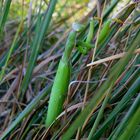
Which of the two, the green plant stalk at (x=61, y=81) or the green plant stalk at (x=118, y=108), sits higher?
the green plant stalk at (x=61, y=81)

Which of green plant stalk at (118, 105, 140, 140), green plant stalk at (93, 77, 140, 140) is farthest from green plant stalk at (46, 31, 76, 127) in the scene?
green plant stalk at (118, 105, 140, 140)

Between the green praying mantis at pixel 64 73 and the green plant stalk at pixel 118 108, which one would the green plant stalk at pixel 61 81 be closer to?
the green praying mantis at pixel 64 73

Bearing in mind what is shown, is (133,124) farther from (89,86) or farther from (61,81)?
(89,86)

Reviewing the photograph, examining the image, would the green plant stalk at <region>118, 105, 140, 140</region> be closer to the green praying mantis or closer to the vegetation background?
the vegetation background

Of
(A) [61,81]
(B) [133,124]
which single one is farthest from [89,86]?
(B) [133,124]

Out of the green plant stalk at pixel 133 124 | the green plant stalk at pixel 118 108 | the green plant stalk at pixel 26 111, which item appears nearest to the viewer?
the green plant stalk at pixel 133 124

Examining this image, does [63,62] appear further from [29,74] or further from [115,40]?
[115,40]

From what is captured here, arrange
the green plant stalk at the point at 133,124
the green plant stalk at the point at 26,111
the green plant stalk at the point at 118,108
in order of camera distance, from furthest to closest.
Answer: the green plant stalk at the point at 26,111, the green plant stalk at the point at 118,108, the green plant stalk at the point at 133,124

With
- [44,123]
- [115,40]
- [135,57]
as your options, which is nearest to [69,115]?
[44,123]

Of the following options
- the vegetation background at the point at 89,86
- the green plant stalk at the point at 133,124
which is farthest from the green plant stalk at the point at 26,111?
the green plant stalk at the point at 133,124
